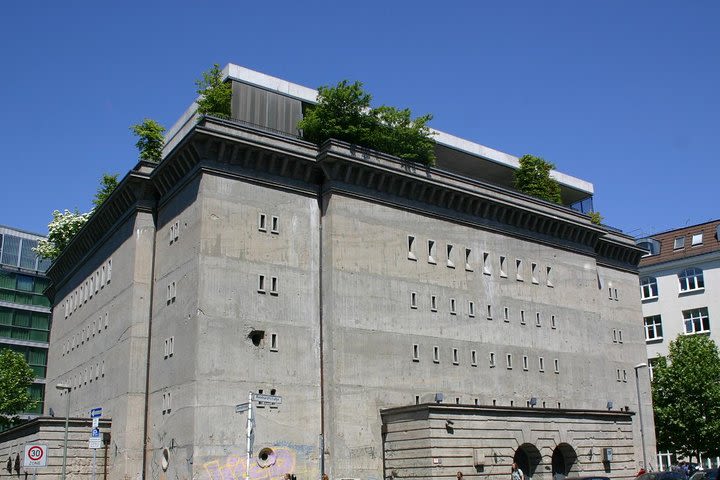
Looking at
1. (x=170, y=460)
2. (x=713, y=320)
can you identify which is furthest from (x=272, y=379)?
(x=713, y=320)

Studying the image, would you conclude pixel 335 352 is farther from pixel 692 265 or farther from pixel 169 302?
pixel 692 265

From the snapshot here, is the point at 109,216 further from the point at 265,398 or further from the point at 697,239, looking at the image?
the point at 697,239

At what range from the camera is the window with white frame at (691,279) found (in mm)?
79562

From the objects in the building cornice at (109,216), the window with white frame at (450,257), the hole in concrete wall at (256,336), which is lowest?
the hole in concrete wall at (256,336)

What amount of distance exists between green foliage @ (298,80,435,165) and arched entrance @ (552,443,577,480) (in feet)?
67.4

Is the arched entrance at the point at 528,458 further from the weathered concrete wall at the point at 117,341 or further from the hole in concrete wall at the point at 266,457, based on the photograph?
the weathered concrete wall at the point at 117,341

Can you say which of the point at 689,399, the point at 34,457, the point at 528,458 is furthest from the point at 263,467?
the point at 689,399

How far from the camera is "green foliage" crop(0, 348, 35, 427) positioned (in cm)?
7031

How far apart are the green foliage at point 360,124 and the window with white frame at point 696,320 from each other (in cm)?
4104

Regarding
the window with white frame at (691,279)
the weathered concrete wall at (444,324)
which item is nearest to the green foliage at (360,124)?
the weathered concrete wall at (444,324)

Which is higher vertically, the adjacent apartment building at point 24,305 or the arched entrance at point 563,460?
the adjacent apartment building at point 24,305

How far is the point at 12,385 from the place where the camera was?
71.1m

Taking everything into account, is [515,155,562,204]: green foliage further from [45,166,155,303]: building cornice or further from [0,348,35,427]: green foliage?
[0,348,35,427]: green foliage

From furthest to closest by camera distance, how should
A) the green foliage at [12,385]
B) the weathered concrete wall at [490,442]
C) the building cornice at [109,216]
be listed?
the green foliage at [12,385]
the building cornice at [109,216]
the weathered concrete wall at [490,442]
